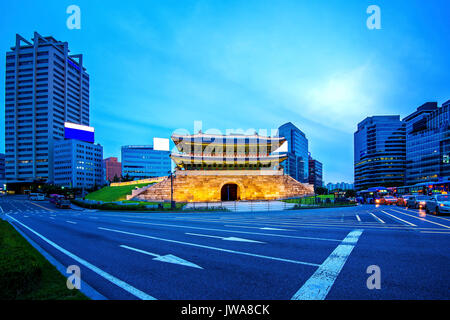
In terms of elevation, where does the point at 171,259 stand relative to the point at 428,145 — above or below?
below

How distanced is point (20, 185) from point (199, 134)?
373 ft

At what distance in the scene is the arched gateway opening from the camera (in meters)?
47.9

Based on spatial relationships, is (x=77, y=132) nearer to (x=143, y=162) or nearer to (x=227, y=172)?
(x=143, y=162)

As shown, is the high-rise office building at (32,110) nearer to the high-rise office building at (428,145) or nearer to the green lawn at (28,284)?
the green lawn at (28,284)

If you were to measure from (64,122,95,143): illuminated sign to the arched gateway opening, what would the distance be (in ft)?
324

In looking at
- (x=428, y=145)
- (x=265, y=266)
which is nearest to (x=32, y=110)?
(x=265, y=266)

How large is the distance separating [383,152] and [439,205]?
13697cm

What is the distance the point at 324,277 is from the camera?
4.68 meters

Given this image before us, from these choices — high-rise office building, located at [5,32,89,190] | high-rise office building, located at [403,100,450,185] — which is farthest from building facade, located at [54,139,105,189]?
high-rise office building, located at [403,100,450,185]

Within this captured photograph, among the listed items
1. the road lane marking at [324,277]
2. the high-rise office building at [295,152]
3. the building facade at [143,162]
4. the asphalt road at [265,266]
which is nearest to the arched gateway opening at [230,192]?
the asphalt road at [265,266]
